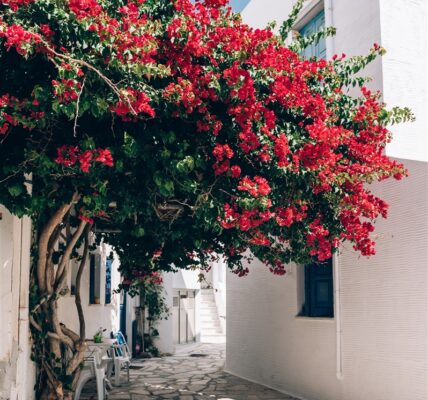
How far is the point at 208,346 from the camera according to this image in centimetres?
2141

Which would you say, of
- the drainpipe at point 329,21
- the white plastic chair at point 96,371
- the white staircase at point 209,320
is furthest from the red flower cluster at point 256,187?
the white staircase at point 209,320

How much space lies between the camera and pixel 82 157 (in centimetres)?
548

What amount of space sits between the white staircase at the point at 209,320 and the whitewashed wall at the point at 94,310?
28.7 ft

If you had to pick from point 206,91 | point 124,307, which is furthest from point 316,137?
point 124,307

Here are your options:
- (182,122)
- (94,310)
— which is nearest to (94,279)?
(94,310)

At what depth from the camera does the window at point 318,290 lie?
10555mm

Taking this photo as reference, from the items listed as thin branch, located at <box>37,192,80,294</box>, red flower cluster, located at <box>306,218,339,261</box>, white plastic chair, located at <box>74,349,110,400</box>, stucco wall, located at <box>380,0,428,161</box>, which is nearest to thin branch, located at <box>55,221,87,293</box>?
thin branch, located at <box>37,192,80,294</box>

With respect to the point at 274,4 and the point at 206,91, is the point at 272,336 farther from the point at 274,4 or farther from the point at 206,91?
the point at 206,91

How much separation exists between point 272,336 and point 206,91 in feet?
24.8

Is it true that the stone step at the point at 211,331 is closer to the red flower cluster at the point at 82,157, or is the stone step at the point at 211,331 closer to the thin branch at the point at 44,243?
the thin branch at the point at 44,243

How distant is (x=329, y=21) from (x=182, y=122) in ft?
15.4

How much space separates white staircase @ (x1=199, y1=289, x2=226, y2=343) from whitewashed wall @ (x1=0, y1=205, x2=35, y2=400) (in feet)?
53.2

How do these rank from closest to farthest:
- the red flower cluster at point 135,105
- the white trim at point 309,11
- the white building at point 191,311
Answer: the red flower cluster at point 135,105
the white trim at point 309,11
the white building at point 191,311

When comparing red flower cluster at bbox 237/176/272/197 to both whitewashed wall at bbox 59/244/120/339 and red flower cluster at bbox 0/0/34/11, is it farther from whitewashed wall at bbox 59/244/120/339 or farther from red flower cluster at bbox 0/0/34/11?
whitewashed wall at bbox 59/244/120/339
